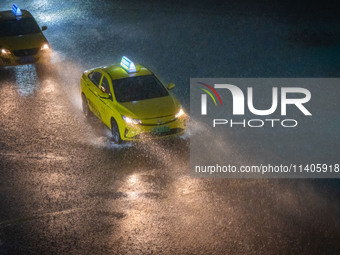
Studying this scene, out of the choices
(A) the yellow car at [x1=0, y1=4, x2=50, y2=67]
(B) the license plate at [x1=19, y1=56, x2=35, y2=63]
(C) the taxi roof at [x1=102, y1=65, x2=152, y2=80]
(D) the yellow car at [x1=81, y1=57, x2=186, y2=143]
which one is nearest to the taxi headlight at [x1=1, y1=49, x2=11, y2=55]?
(A) the yellow car at [x1=0, y1=4, x2=50, y2=67]

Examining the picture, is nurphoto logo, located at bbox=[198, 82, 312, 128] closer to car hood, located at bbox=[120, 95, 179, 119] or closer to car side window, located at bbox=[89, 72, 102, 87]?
car hood, located at bbox=[120, 95, 179, 119]

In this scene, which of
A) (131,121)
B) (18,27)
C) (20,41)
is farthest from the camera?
(18,27)

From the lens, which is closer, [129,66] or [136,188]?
[136,188]

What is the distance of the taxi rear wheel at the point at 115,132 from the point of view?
37.5ft

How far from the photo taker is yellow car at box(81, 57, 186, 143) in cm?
1102

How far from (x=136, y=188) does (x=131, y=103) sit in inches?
108

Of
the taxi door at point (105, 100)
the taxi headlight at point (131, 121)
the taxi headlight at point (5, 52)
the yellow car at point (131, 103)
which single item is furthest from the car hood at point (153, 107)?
the taxi headlight at point (5, 52)

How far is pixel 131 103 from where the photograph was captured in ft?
37.8

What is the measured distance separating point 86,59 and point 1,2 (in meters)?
18.2

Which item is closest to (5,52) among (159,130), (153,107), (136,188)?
(153,107)

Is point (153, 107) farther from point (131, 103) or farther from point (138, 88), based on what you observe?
point (138, 88)

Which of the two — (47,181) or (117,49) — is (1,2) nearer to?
(117,49)

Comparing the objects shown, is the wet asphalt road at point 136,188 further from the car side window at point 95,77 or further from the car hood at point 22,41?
the car side window at point 95,77

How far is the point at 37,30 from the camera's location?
18969mm
